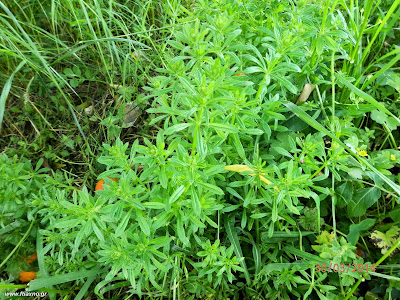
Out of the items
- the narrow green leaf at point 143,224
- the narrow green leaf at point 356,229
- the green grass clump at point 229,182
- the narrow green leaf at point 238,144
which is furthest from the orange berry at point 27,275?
the narrow green leaf at point 356,229

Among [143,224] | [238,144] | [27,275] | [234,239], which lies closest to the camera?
[143,224]

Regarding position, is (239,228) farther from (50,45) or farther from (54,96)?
(50,45)

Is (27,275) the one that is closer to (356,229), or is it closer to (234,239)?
(234,239)

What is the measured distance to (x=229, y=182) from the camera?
1.99 m

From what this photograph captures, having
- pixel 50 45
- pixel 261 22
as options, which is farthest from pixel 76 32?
pixel 261 22

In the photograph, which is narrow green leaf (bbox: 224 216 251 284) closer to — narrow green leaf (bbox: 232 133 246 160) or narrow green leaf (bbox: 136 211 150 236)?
narrow green leaf (bbox: 232 133 246 160)

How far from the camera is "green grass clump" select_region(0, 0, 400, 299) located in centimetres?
154

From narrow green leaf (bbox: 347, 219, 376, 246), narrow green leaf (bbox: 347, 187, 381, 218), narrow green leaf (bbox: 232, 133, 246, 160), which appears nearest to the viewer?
narrow green leaf (bbox: 232, 133, 246, 160)

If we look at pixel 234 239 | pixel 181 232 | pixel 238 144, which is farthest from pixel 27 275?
pixel 238 144

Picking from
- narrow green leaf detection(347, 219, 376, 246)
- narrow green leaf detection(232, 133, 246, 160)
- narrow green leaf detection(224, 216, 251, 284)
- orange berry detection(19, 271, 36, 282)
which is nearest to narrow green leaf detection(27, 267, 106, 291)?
orange berry detection(19, 271, 36, 282)

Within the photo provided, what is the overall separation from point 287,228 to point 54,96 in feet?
7.05

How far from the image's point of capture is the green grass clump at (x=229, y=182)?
1537 mm

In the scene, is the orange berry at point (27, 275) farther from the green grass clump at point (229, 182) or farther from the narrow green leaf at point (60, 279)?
the narrow green leaf at point (60, 279)

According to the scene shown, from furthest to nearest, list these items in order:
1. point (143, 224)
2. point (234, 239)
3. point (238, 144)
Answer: point (234, 239)
point (238, 144)
point (143, 224)
